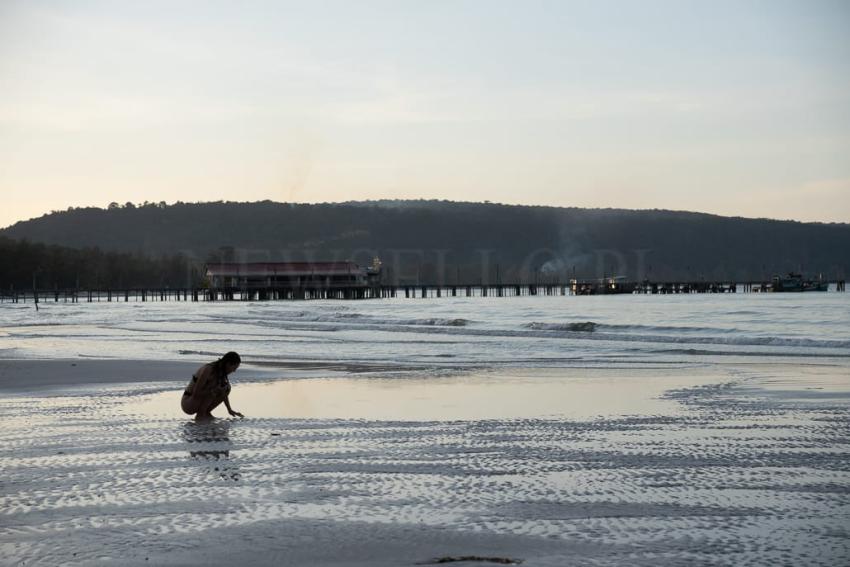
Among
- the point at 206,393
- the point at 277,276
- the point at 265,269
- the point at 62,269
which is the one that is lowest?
the point at 206,393

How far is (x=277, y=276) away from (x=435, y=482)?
125746 millimetres

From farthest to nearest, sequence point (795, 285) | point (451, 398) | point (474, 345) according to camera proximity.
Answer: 1. point (795, 285)
2. point (474, 345)
3. point (451, 398)

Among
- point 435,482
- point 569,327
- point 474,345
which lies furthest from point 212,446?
point 569,327

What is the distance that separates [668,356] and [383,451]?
673 inches

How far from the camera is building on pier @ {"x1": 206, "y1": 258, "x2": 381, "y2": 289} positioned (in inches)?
5197

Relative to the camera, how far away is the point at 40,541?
256 inches

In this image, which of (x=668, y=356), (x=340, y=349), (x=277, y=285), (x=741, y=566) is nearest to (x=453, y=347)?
(x=340, y=349)

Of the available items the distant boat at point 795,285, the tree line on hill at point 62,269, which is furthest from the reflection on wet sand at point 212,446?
the distant boat at point 795,285

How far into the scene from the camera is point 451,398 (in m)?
15.0

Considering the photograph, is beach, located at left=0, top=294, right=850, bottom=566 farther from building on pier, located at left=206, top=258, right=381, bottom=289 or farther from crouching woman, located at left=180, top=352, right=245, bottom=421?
building on pier, located at left=206, top=258, right=381, bottom=289

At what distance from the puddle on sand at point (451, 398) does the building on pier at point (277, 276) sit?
115 metres

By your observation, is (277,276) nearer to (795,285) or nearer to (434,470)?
(795,285)

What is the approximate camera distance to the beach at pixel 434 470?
638 cm

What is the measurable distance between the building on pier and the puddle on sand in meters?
115
